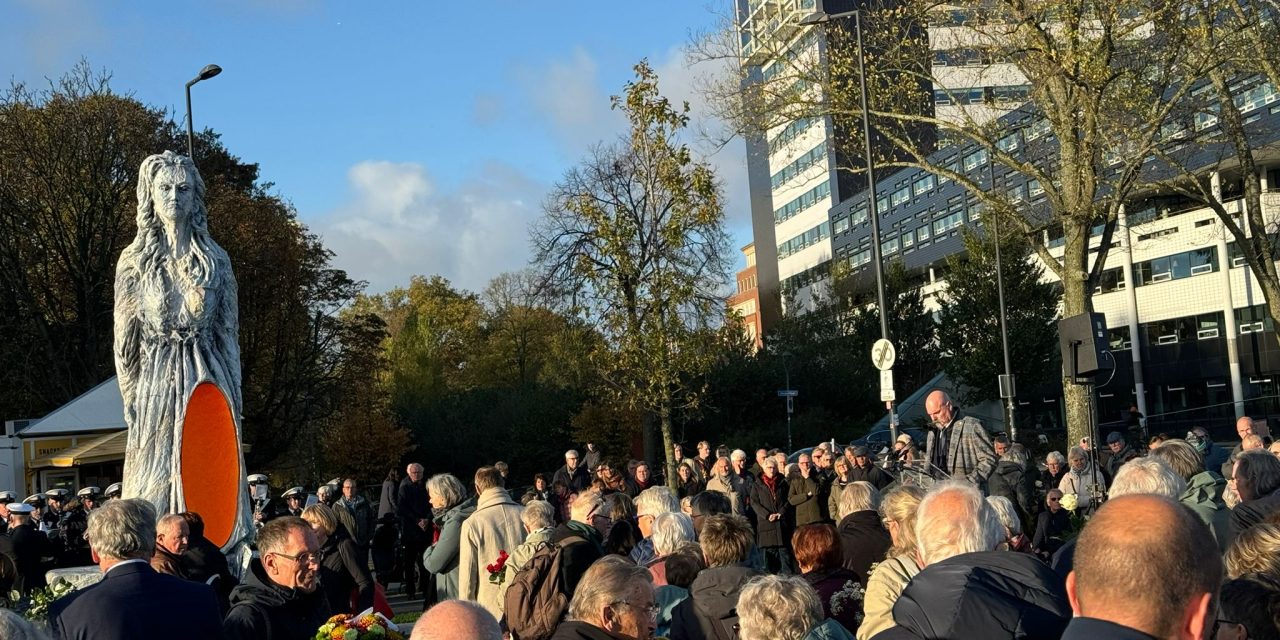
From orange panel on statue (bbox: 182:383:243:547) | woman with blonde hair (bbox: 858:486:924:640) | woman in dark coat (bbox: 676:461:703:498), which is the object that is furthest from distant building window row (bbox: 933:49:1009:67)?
woman with blonde hair (bbox: 858:486:924:640)

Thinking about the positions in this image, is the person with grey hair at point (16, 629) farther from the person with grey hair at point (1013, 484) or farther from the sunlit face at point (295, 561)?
the person with grey hair at point (1013, 484)

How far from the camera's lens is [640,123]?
2875 cm

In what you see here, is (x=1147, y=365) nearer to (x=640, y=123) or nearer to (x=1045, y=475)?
(x=640, y=123)

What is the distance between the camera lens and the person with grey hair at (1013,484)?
15366 mm

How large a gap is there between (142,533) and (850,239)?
253 feet

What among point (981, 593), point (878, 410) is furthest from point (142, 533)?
point (878, 410)

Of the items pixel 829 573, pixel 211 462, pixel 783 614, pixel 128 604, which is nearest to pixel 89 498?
pixel 211 462

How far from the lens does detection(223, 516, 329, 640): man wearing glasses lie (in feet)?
18.8

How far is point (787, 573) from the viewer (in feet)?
25.5

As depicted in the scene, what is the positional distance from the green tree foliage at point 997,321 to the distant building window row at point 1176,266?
8174 mm

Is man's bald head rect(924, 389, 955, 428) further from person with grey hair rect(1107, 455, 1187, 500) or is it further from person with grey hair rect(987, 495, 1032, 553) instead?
person with grey hair rect(987, 495, 1032, 553)

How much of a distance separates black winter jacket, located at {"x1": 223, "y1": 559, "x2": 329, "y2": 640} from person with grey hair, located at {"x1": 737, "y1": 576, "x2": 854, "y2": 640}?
202 cm

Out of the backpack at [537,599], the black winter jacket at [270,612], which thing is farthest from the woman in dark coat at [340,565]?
the black winter jacket at [270,612]

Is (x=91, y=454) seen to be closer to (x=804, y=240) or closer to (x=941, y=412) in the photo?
(x=941, y=412)
